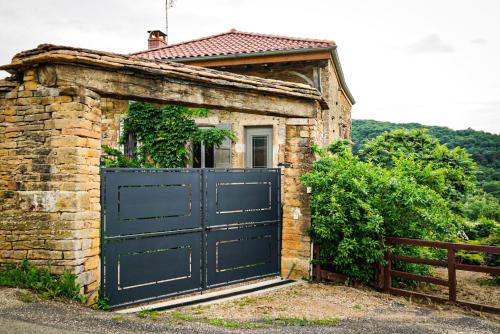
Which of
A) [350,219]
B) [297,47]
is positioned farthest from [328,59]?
[350,219]

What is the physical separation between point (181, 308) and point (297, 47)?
740cm

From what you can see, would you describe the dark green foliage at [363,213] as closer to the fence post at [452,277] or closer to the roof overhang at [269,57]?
the fence post at [452,277]

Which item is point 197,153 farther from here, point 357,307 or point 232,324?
point 232,324

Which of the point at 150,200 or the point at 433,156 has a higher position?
the point at 433,156

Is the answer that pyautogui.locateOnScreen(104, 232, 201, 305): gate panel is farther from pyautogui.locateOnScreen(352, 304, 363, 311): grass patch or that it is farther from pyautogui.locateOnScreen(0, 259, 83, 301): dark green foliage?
pyautogui.locateOnScreen(352, 304, 363, 311): grass patch

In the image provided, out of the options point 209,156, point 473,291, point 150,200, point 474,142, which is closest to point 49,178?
point 150,200

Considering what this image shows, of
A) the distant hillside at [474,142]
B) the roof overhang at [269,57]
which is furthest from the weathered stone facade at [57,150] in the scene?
the distant hillside at [474,142]

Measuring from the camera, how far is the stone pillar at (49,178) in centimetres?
494

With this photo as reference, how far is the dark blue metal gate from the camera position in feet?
18.1

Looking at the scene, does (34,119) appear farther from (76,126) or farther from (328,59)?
(328,59)

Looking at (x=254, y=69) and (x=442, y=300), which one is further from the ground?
(x=254, y=69)

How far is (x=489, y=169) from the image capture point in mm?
25156

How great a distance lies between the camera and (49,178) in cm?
498

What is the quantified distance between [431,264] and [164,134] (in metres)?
6.98
